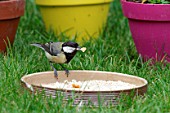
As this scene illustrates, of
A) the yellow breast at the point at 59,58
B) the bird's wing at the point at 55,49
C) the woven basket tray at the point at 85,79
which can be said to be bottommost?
the woven basket tray at the point at 85,79

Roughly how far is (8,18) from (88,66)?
759 millimetres

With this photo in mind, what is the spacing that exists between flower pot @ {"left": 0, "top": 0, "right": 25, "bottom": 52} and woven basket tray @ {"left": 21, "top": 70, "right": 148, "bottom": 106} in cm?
81

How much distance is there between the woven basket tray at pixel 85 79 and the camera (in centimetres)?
314

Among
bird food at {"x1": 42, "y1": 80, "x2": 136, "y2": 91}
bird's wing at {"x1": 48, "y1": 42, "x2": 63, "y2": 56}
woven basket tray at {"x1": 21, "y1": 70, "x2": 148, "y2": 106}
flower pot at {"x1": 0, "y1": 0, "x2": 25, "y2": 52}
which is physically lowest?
bird food at {"x1": 42, "y1": 80, "x2": 136, "y2": 91}

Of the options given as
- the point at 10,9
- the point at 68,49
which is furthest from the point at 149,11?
the point at 10,9

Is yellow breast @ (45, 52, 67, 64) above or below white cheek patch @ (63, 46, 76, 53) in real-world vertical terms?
below

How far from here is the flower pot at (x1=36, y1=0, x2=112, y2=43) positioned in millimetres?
5004

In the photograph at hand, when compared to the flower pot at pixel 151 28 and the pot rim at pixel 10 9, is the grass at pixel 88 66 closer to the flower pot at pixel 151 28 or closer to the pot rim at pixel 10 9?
the flower pot at pixel 151 28

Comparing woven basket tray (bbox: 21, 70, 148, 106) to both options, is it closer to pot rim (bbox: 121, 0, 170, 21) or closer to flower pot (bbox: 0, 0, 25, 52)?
pot rim (bbox: 121, 0, 170, 21)

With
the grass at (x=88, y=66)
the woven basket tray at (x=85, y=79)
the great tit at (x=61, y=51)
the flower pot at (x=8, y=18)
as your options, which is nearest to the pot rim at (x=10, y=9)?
the flower pot at (x=8, y=18)

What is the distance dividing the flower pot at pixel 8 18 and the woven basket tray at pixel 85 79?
809 mm

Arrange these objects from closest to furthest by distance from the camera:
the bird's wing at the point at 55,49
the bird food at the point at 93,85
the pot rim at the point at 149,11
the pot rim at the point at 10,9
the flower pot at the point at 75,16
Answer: the bird food at the point at 93,85
the bird's wing at the point at 55,49
the pot rim at the point at 149,11
the pot rim at the point at 10,9
the flower pot at the point at 75,16

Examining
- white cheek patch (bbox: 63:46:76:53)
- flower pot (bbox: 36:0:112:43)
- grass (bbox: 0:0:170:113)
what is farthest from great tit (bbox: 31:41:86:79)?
flower pot (bbox: 36:0:112:43)

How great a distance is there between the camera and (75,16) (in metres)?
5.05
